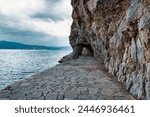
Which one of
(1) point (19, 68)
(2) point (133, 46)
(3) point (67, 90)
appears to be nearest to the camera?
(2) point (133, 46)

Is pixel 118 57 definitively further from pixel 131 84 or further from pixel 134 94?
pixel 134 94

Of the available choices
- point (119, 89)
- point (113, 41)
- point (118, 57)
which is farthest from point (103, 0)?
point (119, 89)

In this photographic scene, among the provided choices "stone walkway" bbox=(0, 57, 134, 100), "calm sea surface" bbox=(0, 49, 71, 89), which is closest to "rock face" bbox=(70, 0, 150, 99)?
"stone walkway" bbox=(0, 57, 134, 100)

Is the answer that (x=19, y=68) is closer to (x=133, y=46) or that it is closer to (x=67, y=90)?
(x=67, y=90)

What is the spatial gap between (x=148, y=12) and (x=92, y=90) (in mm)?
3823

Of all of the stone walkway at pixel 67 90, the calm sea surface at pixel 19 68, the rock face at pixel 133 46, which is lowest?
the calm sea surface at pixel 19 68

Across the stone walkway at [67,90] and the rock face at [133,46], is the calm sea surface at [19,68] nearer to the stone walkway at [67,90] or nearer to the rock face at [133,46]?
the stone walkway at [67,90]

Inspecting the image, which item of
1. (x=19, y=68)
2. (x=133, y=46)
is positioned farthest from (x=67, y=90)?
(x=19, y=68)

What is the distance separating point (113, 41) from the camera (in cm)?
1405

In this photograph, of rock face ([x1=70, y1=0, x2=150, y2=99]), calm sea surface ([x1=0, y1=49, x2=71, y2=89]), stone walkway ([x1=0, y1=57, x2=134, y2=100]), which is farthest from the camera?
calm sea surface ([x1=0, y1=49, x2=71, y2=89])

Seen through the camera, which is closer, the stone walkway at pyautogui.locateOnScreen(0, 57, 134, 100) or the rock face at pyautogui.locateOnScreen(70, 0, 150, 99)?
the rock face at pyautogui.locateOnScreen(70, 0, 150, 99)

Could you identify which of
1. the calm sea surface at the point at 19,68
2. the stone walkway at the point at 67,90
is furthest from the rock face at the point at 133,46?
the calm sea surface at the point at 19,68

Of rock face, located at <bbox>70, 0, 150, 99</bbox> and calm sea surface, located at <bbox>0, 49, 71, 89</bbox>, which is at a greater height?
rock face, located at <bbox>70, 0, 150, 99</bbox>

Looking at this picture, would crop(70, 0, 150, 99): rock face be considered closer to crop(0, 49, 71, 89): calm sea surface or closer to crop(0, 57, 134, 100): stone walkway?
crop(0, 57, 134, 100): stone walkway
